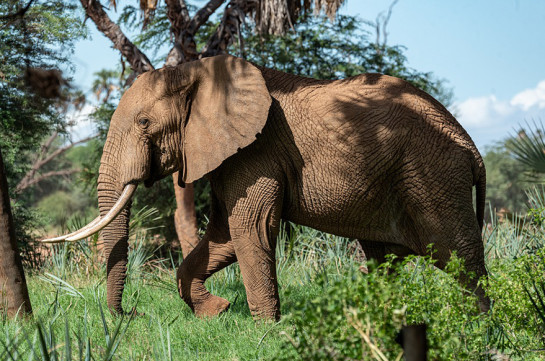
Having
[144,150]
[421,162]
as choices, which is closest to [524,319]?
[421,162]

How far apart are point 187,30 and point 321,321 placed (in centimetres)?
847

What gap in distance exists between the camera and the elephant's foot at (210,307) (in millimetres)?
5472

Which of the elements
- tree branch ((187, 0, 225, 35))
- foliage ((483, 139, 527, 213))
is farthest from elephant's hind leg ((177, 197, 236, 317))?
foliage ((483, 139, 527, 213))

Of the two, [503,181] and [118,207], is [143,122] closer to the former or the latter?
[118,207]

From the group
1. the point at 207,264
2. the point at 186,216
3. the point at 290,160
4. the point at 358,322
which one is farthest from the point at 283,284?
the point at 358,322

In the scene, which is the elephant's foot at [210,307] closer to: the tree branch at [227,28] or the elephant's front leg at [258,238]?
the elephant's front leg at [258,238]

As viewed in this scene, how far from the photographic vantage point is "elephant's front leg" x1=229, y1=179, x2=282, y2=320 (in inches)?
193

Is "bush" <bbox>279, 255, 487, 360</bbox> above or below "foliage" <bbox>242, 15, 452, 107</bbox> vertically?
below

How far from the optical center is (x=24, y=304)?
540cm

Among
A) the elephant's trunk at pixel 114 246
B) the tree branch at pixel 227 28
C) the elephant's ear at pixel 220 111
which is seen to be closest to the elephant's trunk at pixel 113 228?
the elephant's trunk at pixel 114 246

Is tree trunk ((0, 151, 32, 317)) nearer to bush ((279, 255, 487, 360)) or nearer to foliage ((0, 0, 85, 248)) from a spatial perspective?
bush ((279, 255, 487, 360))

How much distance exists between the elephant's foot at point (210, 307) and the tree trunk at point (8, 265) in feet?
4.76

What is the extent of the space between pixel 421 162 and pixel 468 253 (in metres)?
0.80

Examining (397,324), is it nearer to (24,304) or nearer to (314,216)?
(314,216)
